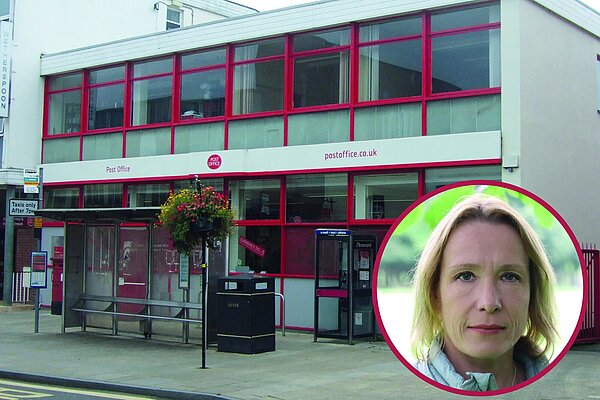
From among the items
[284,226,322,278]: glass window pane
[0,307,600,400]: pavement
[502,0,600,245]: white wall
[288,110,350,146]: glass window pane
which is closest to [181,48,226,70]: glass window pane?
[288,110,350,146]: glass window pane

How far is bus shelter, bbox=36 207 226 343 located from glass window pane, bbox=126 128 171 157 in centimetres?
337

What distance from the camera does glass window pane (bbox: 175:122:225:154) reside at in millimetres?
21078

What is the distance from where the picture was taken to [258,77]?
2059 cm

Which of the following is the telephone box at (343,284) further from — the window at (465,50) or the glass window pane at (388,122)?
the window at (465,50)

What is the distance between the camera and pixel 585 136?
19.0 metres

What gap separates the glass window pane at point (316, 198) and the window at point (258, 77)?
2093mm

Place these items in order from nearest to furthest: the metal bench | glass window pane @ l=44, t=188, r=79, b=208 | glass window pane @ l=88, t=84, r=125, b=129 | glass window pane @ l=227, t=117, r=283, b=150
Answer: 1. the metal bench
2. glass window pane @ l=227, t=117, r=283, b=150
3. glass window pane @ l=88, t=84, r=125, b=129
4. glass window pane @ l=44, t=188, r=79, b=208

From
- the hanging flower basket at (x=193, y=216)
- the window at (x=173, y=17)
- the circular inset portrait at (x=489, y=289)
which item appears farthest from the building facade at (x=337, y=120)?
the circular inset portrait at (x=489, y=289)

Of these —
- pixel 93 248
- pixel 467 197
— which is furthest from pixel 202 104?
pixel 467 197

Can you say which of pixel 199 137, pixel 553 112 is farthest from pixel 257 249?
pixel 553 112

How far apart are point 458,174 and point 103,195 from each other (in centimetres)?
1139

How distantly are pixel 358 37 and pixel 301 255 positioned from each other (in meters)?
5.31

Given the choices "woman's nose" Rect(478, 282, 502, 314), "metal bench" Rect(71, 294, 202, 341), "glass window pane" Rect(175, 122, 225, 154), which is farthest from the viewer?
"glass window pane" Rect(175, 122, 225, 154)

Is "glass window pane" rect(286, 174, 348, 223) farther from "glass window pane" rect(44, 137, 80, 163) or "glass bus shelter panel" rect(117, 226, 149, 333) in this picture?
"glass window pane" rect(44, 137, 80, 163)
